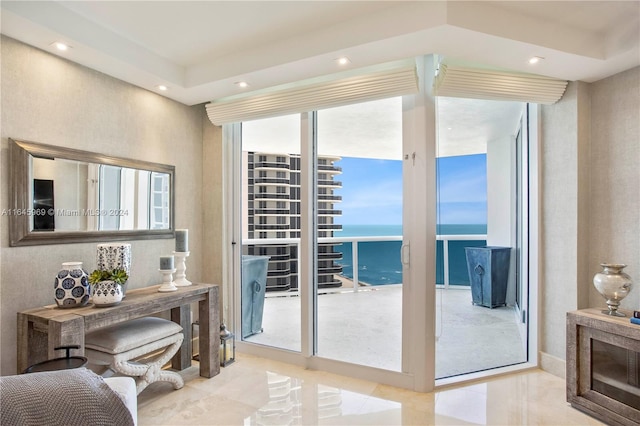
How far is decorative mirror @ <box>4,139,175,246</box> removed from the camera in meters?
2.12

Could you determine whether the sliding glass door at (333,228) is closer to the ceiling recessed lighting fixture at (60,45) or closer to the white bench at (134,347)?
the white bench at (134,347)

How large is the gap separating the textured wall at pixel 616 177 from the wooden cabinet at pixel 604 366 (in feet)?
1.61

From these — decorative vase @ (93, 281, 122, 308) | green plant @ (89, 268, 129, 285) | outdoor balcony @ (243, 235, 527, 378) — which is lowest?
outdoor balcony @ (243, 235, 527, 378)

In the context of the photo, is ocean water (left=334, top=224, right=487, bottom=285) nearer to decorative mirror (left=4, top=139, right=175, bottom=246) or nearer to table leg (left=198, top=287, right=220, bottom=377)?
table leg (left=198, top=287, right=220, bottom=377)

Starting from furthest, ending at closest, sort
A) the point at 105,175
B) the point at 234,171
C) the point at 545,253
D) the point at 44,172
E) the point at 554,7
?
the point at 234,171 → the point at 545,253 → the point at 105,175 → the point at 44,172 → the point at 554,7

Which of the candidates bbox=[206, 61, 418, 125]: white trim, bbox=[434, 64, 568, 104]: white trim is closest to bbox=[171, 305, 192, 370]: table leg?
bbox=[206, 61, 418, 125]: white trim

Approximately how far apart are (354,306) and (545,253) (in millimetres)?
1640

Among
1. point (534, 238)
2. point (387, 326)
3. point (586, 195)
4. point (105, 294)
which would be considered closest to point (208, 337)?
point (105, 294)

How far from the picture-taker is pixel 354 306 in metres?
3.06

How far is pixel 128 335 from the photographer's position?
224 cm

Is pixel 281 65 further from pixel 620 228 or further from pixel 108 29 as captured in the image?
pixel 620 228

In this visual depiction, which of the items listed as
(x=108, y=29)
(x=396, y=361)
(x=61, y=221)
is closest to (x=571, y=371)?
(x=396, y=361)

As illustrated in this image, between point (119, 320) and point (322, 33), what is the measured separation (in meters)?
2.23

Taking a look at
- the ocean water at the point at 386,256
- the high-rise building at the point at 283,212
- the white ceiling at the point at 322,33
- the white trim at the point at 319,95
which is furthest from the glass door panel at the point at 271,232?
A: the white ceiling at the point at 322,33
